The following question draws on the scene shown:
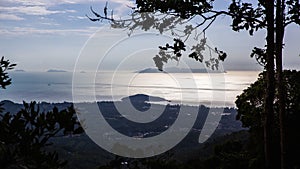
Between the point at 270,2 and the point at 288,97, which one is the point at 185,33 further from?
the point at 288,97

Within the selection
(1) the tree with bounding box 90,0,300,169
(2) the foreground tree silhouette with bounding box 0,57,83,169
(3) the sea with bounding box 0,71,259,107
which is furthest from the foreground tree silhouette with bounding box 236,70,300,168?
(2) the foreground tree silhouette with bounding box 0,57,83,169

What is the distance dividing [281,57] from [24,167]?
4.05m

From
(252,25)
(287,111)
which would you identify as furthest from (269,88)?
(287,111)

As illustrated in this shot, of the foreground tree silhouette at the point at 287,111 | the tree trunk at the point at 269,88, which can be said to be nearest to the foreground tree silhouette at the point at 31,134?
the tree trunk at the point at 269,88

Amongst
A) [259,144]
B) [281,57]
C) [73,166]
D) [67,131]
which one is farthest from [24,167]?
[73,166]

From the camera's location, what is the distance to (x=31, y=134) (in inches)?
126

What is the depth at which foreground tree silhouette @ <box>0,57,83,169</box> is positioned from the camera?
312 centimetres

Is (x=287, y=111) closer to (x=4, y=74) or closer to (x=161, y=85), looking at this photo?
(x=4, y=74)

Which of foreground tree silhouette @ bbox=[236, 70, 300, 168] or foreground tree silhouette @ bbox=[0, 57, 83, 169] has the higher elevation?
foreground tree silhouette @ bbox=[0, 57, 83, 169]

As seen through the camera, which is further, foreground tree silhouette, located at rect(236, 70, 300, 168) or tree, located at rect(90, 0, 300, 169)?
foreground tree silhouette, located at rect(236, 70, 300, 168)

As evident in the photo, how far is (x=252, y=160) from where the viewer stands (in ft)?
27.3

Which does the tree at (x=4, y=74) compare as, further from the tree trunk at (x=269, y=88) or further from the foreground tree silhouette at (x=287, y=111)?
the foreground tree silhouette at (x=287, y=111)

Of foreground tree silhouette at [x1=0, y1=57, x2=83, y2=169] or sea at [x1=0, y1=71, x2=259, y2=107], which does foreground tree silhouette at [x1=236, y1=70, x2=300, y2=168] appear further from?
foreground tree silhouette at [x1=0, y1=57, x2=83, y2=169]

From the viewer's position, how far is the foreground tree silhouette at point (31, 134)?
10.2 feet
